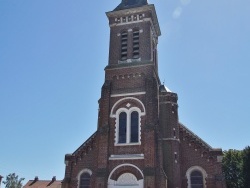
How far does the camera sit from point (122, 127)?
24.1 m

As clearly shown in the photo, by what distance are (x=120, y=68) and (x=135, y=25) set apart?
16.5 ft

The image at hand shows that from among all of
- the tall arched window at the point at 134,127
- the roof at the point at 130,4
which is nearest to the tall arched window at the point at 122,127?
the tall arched window at the point at 134,127

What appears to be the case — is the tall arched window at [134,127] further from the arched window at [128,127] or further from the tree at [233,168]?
the tree at [233,168]

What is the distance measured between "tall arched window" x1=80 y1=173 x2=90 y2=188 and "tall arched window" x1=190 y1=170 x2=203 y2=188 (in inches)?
349

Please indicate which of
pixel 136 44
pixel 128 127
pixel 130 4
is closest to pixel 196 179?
pixel 128 127

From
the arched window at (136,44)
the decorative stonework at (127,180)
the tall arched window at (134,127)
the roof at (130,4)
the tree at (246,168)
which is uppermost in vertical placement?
the roof at (130,4)

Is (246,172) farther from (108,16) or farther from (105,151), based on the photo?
(108,16)

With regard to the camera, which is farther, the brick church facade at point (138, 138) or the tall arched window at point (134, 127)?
the tall arched window at point (134, 127)

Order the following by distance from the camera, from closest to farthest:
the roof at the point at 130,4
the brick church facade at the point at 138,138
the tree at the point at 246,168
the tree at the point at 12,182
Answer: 1. the brick church facade at the point at 138,138
2. the roof at the point at 130,4
3. the tree at the point at 246,168
4. the tree at the point at 12,182

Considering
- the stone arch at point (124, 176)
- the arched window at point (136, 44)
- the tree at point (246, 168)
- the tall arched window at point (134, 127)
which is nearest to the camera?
the stone arch at point (124, 176)

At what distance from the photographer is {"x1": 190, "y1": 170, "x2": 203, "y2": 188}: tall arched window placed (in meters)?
24.0

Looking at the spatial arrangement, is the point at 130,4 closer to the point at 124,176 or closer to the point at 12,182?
the point at 124,176

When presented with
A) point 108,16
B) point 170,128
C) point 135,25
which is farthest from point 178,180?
point 108,16

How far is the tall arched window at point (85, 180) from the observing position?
2483 centimetres
